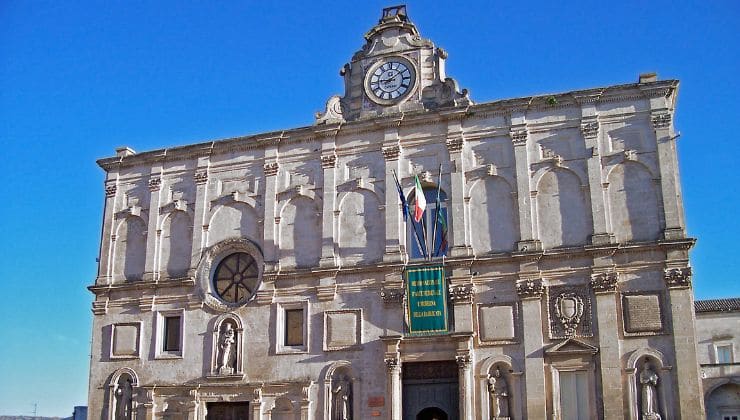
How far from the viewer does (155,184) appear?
28344 millimetres

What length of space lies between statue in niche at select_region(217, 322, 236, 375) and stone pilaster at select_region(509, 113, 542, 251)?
9.30 m

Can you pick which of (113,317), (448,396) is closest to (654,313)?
(448,396)

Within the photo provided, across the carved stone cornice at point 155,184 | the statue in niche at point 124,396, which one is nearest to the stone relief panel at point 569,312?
the statue in niche at point 124,396

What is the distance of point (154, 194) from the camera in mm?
28234

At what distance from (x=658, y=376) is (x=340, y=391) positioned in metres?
8.80

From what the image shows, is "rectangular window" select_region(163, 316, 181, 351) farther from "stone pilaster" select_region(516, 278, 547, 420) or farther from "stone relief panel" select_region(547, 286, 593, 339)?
"stone relief panel" select_region(547, 286, 593, 339)

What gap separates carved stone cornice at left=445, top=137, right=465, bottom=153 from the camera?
24.8m

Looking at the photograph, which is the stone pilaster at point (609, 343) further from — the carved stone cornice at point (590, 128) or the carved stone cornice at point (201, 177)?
the carved stone cornice at point (201, 177)

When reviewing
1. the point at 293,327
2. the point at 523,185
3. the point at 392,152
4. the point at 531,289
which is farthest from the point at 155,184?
the point at 531,289

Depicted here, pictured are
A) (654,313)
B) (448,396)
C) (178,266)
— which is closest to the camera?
(654,313)

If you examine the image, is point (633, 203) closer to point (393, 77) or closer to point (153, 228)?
point (393, 77)

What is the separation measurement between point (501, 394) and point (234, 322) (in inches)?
340

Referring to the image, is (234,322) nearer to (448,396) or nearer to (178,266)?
(178,266)

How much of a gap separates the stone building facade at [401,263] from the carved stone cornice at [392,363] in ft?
0.13
